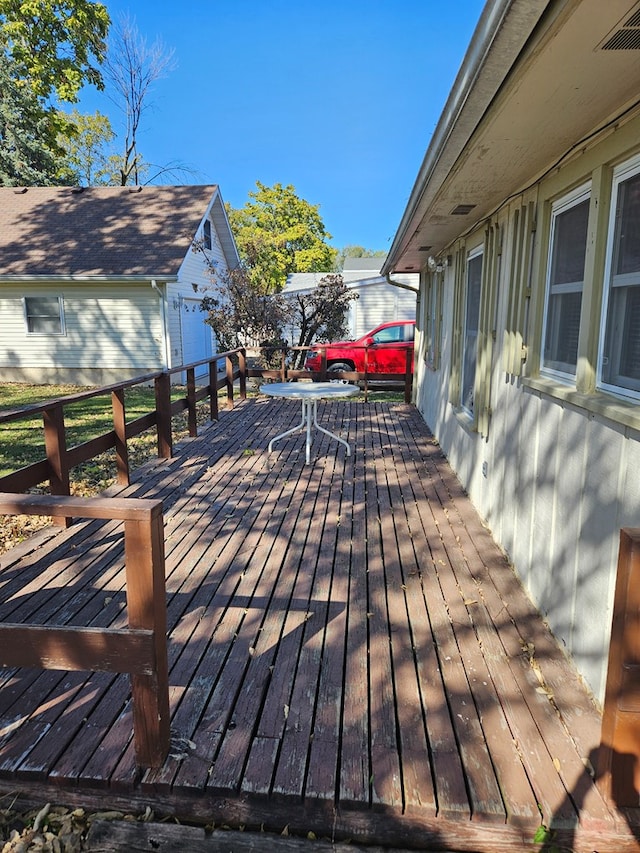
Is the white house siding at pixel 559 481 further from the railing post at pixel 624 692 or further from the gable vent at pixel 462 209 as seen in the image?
the railing post at pixel 624 692

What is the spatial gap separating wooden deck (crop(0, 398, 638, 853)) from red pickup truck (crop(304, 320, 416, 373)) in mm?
8017

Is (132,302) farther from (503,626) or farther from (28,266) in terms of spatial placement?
(503,626)

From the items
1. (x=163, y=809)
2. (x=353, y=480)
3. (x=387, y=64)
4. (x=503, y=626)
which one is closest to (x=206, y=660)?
(x=163, y=809)

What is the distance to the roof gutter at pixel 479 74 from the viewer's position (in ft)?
4.56

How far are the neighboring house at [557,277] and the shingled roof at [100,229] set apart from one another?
10336 mm

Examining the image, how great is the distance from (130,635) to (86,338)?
42.0 feet

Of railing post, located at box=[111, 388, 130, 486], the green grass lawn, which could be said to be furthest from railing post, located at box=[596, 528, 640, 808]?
the green grass lawn

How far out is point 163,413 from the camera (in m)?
5.60

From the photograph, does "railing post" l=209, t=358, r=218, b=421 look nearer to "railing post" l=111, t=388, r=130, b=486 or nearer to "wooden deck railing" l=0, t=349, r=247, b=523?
"wooden deck railing" l=0, t=349, r=247, b=523

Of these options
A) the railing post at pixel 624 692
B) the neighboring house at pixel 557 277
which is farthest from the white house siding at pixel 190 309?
the railing post at pixel 624 692

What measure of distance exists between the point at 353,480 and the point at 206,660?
2819 millimetres

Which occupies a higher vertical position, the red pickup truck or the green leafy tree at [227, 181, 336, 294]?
the green leafy tree at [227, 181, 336, 294]

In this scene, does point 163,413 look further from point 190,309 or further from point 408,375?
point 190,309

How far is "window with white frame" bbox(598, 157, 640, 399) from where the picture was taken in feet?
6.70
